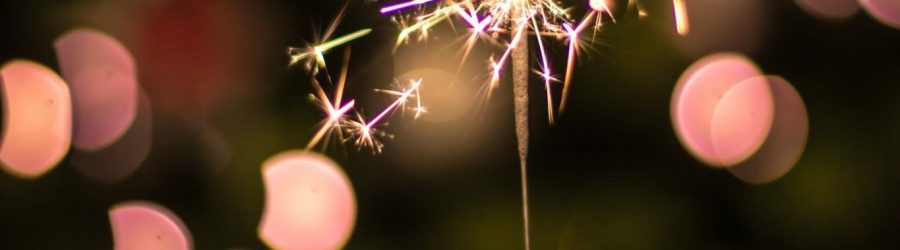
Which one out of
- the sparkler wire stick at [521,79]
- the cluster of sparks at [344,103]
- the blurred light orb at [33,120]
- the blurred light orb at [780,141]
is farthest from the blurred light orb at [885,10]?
the blurred light orb at [33,120]

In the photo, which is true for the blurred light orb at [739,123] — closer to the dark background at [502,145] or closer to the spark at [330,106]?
the dark background at [502,145]

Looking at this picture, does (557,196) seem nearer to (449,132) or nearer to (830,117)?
(449,132)

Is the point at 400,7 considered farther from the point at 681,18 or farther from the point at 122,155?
the point at 122,155

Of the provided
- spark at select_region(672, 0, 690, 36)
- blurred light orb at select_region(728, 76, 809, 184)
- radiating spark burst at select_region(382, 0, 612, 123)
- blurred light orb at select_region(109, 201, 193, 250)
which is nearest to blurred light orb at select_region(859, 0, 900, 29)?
blurred light orb at select_region(728, 76, 809, 184)

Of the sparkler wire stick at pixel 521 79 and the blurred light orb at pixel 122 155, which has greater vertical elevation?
the blurred light orb at pixel 122 155

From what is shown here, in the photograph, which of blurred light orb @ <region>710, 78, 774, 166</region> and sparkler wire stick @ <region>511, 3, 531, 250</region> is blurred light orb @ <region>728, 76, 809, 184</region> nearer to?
blurred light orb @ <region>710, 78, 774, 166</region>

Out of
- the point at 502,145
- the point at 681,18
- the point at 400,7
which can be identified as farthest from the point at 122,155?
the point at 681,18
